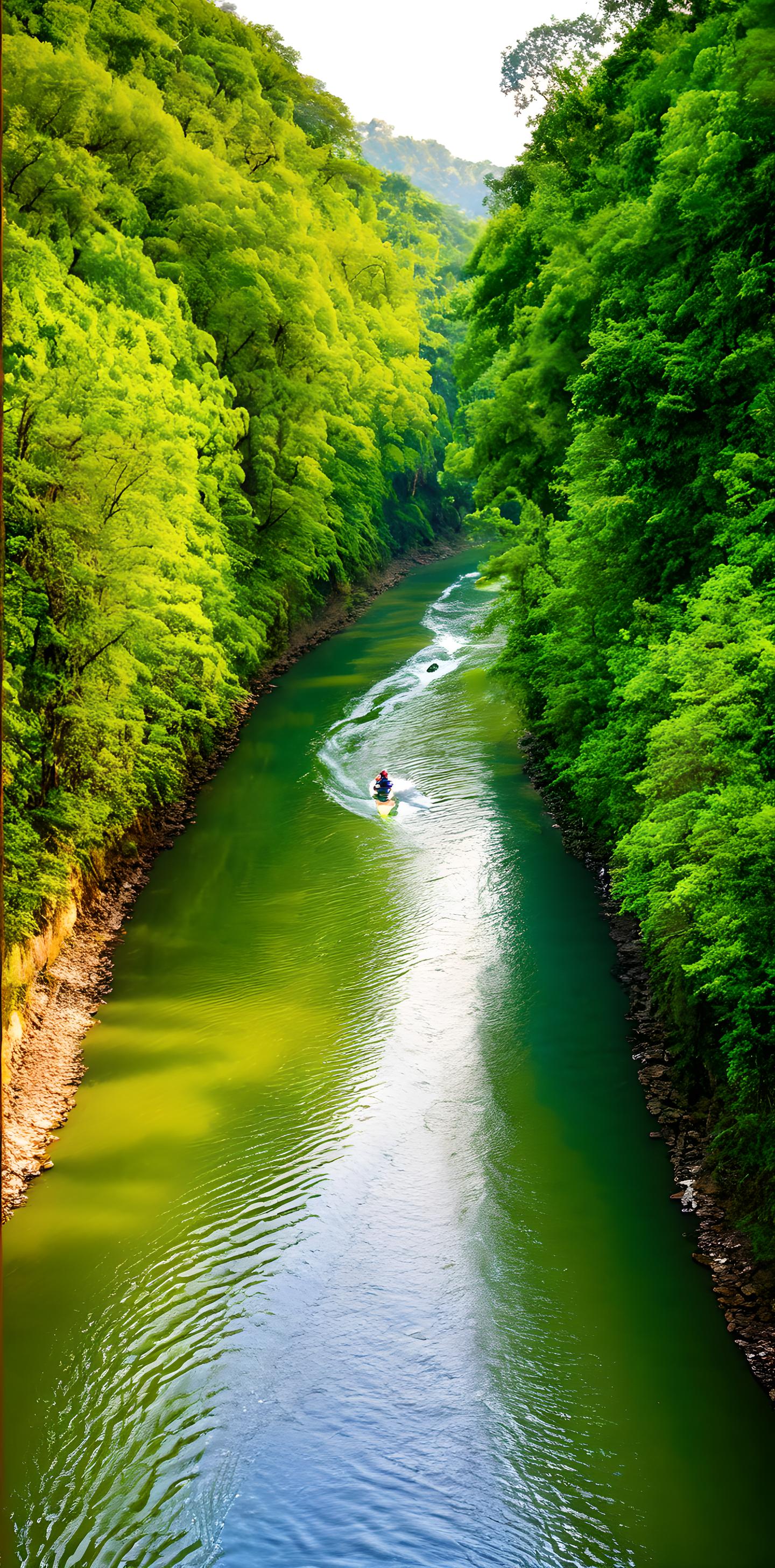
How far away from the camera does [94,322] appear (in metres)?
17.5

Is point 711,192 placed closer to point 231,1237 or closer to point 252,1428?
point 231,1237

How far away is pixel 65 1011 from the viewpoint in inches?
574

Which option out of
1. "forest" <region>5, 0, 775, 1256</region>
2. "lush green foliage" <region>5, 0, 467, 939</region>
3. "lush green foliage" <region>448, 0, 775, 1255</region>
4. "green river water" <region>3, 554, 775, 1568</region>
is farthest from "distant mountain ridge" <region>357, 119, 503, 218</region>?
"green river water" <region>3, 554, 775, 1568</region>

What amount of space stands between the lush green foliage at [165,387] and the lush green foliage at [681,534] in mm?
6583

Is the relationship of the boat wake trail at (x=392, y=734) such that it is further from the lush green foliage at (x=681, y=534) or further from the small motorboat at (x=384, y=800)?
the lush green foliage at (x=681, y=534)

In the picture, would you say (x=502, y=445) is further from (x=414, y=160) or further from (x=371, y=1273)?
(x=414, y=160)

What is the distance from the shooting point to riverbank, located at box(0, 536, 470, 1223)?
39.8 feet

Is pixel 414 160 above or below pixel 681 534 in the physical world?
above

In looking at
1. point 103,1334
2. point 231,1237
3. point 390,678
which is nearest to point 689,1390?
point 231,1237

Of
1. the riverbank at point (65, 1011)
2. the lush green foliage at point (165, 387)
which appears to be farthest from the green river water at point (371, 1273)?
the lush green foliage at point (165, 387)

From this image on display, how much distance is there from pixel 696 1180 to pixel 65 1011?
8.41 metres

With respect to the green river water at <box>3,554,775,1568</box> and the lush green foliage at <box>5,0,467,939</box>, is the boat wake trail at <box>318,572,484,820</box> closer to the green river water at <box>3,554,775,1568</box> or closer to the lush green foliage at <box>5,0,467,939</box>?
the lush green foliage at <box>5,0,467,939</box>

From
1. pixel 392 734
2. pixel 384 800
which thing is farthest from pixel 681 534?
pixel 392 734

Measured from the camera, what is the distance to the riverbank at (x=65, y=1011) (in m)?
12.1
